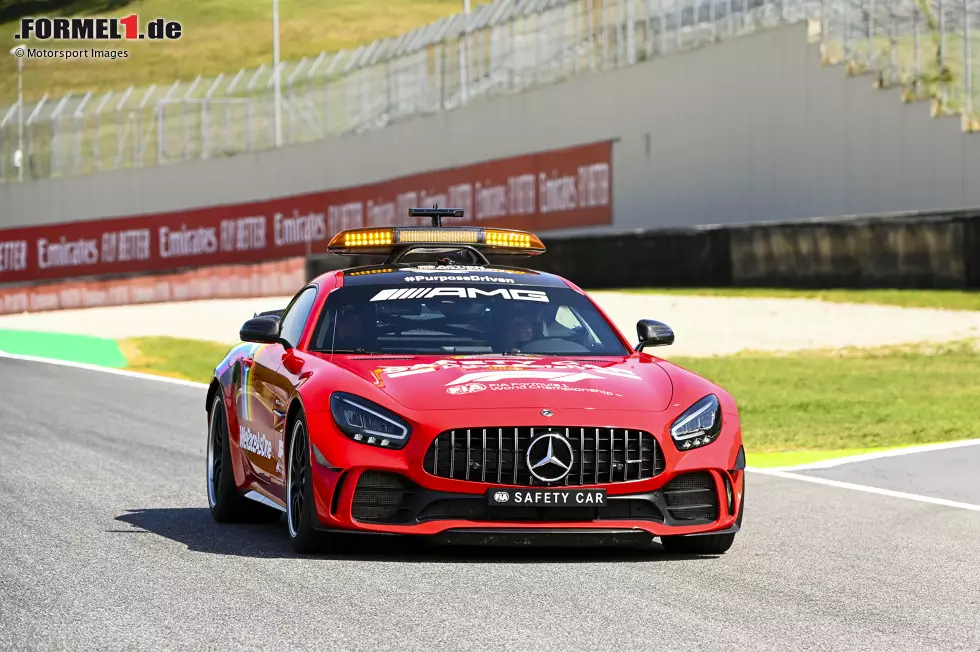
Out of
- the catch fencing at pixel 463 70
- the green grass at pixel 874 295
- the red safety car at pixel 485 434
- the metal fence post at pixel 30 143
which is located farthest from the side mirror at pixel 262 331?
the metal fence post at pixel 30 143

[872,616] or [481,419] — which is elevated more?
[481,419]

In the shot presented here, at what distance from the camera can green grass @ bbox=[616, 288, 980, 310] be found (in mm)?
27266

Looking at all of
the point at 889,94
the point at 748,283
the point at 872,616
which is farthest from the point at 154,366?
the point at 872,616

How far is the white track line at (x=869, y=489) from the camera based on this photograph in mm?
11430

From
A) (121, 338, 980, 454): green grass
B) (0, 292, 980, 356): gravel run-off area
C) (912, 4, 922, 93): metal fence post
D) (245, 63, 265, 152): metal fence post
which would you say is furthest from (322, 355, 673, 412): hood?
(245, 63, 265, 152): metal fence post

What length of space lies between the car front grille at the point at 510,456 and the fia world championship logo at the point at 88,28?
102 meters

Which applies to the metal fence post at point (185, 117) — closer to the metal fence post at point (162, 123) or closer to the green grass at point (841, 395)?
the metal fence post at point (162, 123)

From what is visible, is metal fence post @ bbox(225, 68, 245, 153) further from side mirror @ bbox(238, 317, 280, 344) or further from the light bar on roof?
side mirror @ bbox(238, 317, 280, 344)

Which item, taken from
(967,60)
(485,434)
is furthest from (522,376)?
(967,60)

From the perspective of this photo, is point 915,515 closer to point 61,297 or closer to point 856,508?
point 856,508

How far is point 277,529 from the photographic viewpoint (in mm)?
10031

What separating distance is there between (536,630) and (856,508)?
486 cm

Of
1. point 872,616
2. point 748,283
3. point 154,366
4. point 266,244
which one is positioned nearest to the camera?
point 872,616

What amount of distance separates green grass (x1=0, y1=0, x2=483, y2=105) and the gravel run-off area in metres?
96.6
